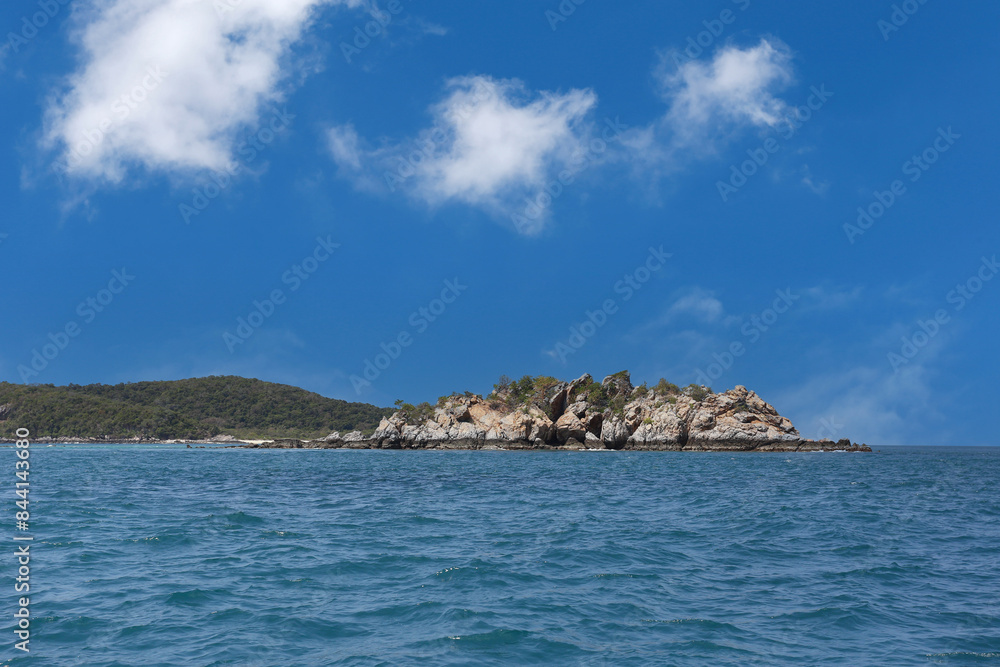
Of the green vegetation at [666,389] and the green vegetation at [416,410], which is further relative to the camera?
the green vegetation at [416,410]

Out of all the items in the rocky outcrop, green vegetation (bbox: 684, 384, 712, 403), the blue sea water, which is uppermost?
green vegetation (bbox: 684, 384, 712, 403)

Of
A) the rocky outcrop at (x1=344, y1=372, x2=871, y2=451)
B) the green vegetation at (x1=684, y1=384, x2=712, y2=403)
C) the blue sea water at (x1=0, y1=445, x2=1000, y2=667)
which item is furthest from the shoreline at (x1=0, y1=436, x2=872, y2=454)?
the blue sea water at (x1=0, y1=445, x2=1000, y2=667)

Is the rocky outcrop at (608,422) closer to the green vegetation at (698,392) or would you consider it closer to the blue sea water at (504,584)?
the green vegetation at (698,392)

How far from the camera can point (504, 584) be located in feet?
45.8

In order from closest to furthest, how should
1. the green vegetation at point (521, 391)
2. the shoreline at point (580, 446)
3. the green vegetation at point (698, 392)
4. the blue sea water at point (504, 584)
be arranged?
the blue sea water at point (504, 584) → the shoreline at point (580, 446) → the green vegetation at point (698, 392) → the green vegetation at point (521, 391)

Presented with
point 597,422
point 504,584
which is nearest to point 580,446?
point 597,422

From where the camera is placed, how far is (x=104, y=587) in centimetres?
1301

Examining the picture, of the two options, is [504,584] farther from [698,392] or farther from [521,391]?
[521,391]

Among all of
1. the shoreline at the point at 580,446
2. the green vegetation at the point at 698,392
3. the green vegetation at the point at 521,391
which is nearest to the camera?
the shoreline at the point at 580,446

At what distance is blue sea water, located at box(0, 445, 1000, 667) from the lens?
394 inches

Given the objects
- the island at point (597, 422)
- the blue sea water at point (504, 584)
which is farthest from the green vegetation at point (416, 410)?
the blue sea water at point (504, 584)

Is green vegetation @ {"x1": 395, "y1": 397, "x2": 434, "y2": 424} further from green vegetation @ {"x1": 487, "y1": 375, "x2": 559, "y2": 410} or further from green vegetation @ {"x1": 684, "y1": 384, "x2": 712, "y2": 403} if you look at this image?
green vegetation @ {"x1": 684, "y1": 384, "x2": 712, "y2": 403}

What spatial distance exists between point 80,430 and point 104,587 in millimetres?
219013

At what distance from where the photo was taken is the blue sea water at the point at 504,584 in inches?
394
